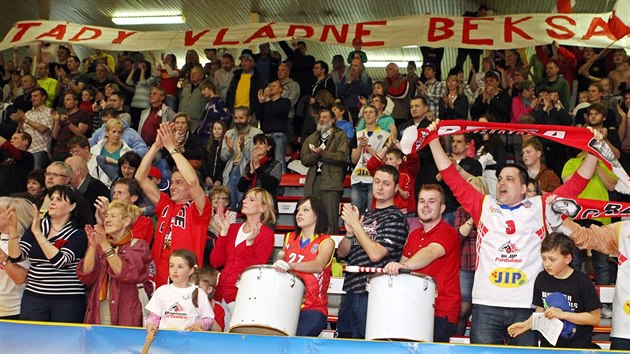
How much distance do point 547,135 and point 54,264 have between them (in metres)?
3.74

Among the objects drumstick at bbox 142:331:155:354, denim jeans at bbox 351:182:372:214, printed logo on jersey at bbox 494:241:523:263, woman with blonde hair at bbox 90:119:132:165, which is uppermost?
woman with blonde hair at bbox 90:119:132:165

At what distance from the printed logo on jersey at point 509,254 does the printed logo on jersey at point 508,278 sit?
0.06 m

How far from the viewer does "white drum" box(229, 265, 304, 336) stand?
522 centimetres

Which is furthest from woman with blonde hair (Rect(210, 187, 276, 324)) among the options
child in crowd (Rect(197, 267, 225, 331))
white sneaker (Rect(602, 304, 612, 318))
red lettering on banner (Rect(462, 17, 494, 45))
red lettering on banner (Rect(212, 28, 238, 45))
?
red lettering on banner (Rect(212, 28, 238, 45))

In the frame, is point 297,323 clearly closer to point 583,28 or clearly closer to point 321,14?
point 583,28

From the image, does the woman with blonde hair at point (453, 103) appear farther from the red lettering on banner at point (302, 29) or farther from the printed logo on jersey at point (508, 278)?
the printed logo on jersey at point (508, 278)

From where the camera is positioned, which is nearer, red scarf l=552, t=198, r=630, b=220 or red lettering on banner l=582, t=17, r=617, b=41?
red scarf l=552, t=198, r=630, b=220

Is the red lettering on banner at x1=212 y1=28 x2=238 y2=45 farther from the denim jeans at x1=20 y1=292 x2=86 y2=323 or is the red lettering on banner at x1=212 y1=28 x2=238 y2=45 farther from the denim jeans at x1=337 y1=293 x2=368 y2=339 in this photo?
Answer: the denim jeans at x1=337 y1=293 x2=368 y2=339

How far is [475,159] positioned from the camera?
347 inches

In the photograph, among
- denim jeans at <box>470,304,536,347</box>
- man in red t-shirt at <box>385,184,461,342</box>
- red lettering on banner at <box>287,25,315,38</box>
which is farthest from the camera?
red lettering on banner at <box>287,25,315,38</box>

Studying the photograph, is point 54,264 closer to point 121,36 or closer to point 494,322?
point 494,322

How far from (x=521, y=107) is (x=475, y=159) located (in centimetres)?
331

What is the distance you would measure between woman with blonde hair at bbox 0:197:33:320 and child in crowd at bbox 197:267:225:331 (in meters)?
1.34

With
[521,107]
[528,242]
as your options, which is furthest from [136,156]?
[521,107]
